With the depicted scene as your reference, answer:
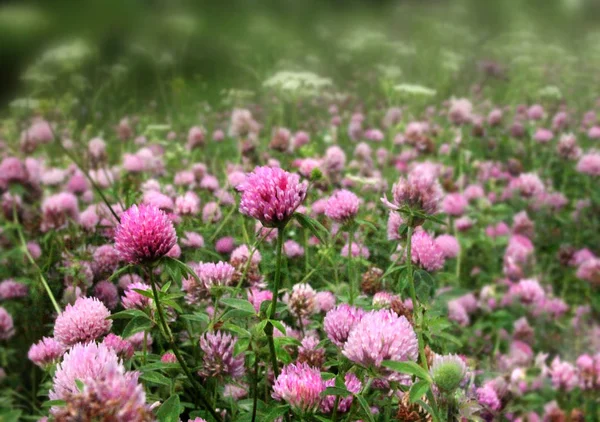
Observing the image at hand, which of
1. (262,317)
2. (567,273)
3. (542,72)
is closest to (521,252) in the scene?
(567,273)

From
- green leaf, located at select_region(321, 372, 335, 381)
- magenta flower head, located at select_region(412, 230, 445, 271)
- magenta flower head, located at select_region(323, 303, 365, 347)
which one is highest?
magenta flower head, located at select_region(412, 230, 445, 271)

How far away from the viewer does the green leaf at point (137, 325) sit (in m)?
0.85

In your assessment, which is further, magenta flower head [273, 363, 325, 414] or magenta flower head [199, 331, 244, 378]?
magenta flower head [199, 331, 244, 378]

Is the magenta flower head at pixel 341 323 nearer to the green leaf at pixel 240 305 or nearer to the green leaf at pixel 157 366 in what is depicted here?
the green leaf at pixel 240 305

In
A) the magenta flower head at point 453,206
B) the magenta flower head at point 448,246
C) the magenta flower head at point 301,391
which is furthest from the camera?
the magenta flower head at point 453,206

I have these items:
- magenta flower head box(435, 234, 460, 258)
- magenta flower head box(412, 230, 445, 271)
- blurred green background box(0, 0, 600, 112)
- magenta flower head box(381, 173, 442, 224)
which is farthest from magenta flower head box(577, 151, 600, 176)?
magenta flower head box(381, 173, 442, 224)

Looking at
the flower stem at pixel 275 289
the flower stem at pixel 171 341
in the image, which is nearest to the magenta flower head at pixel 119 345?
the flower stem at pixel 171 341

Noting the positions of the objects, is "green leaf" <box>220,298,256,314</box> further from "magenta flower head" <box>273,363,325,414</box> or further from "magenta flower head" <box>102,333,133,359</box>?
"magenta flower head" <box>102,333,133,359</box>

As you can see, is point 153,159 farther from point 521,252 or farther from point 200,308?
point 521,252

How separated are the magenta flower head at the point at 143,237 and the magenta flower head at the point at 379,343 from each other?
0.28 metres

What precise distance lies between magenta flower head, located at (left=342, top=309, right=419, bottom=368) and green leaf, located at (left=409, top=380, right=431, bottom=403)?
41mm

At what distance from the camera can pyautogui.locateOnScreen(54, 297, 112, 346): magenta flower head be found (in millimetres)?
899

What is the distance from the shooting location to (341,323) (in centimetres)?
85

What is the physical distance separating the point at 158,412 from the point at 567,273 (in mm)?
2151
